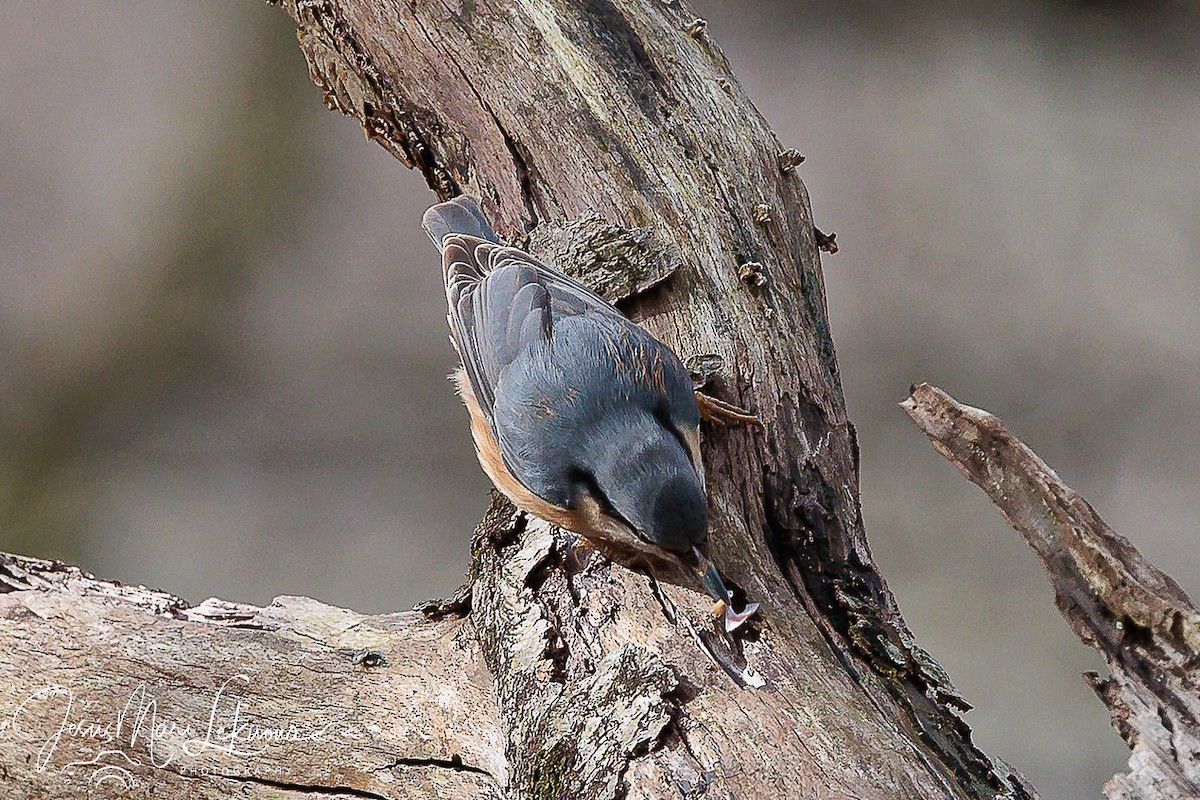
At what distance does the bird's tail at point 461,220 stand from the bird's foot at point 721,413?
56 cm

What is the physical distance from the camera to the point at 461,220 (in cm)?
202

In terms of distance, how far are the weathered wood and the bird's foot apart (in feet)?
0.96

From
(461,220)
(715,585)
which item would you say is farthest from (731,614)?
(461,220)

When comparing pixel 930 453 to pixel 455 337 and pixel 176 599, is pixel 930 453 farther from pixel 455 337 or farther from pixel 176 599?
pixel 176 599

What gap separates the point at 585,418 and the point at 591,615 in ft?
0.99

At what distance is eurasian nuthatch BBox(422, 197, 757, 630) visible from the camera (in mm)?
1504

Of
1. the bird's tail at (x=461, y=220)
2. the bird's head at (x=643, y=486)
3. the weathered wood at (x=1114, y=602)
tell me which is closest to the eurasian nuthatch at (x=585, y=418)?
the bird's head at (x=643, y=486)

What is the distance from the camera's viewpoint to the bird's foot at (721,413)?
5.70 feet

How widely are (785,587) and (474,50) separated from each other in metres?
1.22

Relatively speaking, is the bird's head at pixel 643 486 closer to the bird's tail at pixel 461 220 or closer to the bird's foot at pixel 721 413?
the bird's foot at pixel 721 413

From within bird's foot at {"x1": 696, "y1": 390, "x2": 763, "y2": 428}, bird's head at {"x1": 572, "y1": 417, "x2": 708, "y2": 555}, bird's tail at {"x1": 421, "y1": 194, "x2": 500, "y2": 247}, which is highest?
bird's tail at {"x1": 421, "y1": 194, "x2": 500, "y2": 247}

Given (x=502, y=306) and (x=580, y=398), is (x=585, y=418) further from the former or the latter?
(x=502, y=306)

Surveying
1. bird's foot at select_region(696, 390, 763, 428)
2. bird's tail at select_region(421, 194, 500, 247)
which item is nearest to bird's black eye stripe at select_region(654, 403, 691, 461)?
bird's foot at select_region(696, 390, 763, 428)

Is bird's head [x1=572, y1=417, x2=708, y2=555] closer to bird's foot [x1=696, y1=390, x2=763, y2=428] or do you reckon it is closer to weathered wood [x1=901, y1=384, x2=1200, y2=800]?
bird's foot [x1=696, y1=390, x2=763, y2=428]
